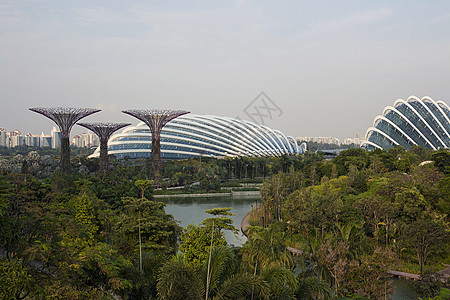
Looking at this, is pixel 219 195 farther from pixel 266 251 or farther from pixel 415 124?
pixel 266 251

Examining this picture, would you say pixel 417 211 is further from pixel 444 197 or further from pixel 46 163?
pixel 46 163

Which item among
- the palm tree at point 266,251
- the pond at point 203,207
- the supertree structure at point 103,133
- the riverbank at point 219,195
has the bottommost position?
the pond at point 203,207

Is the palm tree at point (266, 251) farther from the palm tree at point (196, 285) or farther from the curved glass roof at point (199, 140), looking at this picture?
the curved glass roof at point (199, 140)

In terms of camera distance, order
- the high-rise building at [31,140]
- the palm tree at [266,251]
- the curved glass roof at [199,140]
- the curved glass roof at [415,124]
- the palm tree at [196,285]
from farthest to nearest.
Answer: the high-rise building at [31,140], the curved glass roof at [199,140], the curved glass roof at [415,124], the palm tree at [266,251], the palm tree at [196,285]

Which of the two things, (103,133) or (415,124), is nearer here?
(103,133)

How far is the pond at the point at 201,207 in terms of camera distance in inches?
1384

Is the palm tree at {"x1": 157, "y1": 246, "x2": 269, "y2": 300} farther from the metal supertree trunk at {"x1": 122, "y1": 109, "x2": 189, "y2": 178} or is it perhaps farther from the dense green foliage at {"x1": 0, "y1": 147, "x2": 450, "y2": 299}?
the metal supertree trunk at {"x1": 122, "y1": 109, "x2": 189, "y2": 178}

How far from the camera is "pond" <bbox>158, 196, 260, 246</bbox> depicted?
35.2m

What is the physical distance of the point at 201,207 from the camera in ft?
141

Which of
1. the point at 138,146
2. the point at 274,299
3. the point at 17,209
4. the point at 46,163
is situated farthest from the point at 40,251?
the point at 138,146

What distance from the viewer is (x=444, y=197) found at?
25844mm

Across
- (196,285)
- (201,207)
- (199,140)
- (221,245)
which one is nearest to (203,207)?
(201,207)

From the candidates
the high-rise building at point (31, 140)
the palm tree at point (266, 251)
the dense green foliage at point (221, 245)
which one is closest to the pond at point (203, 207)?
the dense green foliage at point (221, 245)

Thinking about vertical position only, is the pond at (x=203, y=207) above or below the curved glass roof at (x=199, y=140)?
below
